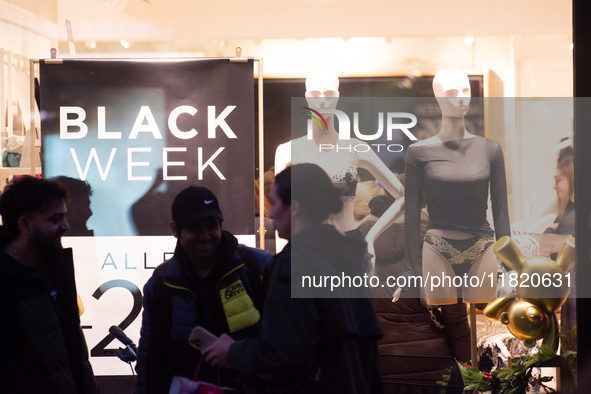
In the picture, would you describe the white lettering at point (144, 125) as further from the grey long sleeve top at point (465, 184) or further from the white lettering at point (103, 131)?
the grey long sleeve top at point (465, 184)

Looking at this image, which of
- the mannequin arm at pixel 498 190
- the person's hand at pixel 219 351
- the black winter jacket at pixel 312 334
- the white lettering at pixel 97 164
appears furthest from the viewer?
the white lettering at pixel 97 164

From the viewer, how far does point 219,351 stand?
1572mm

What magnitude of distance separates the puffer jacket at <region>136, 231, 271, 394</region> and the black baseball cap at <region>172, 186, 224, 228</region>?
0.10m

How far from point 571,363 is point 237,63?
7.07 feet

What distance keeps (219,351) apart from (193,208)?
51 centimetres

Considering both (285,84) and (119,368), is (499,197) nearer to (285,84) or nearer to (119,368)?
(285,84)

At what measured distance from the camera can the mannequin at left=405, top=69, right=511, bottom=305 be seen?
2.46m

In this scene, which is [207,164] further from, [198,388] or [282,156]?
[198,388]

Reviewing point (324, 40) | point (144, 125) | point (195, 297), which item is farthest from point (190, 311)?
point (324, 40)

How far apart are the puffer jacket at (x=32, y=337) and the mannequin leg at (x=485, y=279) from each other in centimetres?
172

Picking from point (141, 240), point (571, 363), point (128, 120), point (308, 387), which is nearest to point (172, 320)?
point (308, 387)

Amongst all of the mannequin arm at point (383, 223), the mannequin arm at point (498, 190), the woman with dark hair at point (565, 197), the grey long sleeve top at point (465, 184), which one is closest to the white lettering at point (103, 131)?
the mannequin arm at point (383, 223)

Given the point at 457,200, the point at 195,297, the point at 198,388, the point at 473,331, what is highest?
the point at 457,200

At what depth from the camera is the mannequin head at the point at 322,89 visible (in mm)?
2846
